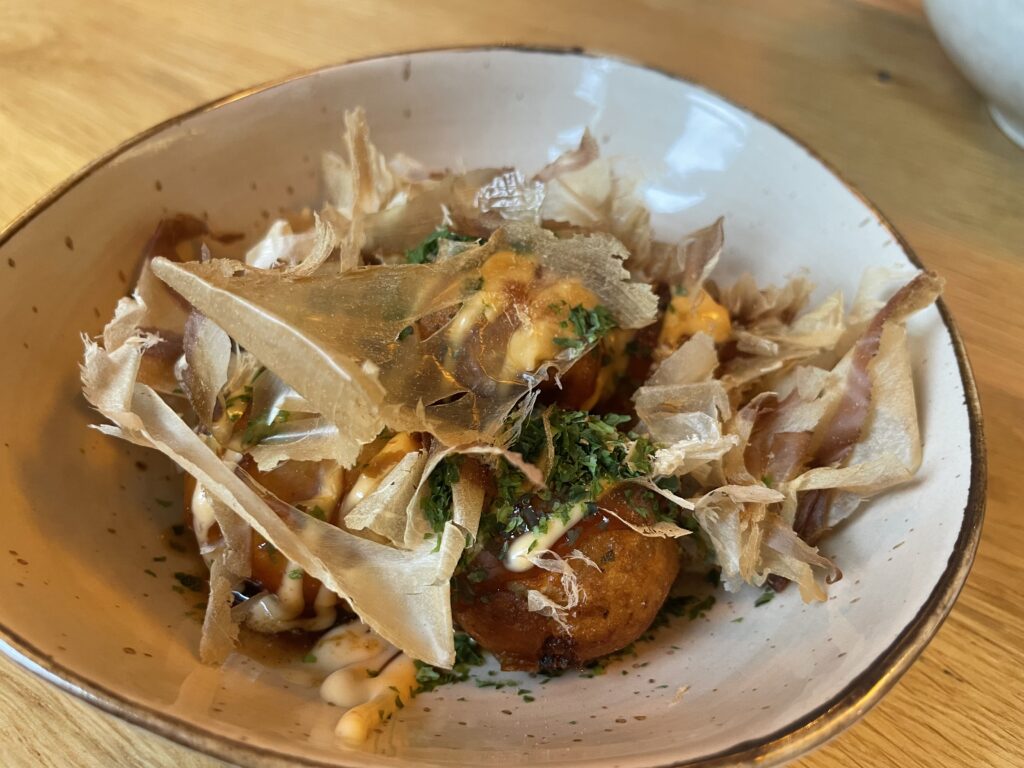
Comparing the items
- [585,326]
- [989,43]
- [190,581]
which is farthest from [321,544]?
[989,43]

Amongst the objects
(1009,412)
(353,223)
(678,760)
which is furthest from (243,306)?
(1009,412)

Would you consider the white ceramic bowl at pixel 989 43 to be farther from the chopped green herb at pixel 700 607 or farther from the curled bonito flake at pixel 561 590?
the curled bonito flake at pixel 561 590

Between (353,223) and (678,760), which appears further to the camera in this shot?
(353,223)

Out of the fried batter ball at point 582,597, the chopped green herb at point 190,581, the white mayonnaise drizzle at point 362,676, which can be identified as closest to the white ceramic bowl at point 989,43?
the fried batter ball at point 582,597

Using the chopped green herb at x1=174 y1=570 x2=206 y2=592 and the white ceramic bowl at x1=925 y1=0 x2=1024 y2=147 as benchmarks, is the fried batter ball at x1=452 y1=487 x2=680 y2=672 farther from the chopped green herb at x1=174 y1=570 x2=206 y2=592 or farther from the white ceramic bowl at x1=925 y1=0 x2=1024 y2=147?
the white ceramic bowl at x1=925 y1=0 x2=1024 y2=147

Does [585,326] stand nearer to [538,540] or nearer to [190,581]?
[538,540]

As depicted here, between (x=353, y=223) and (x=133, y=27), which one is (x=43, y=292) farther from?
(x=133, y=27)

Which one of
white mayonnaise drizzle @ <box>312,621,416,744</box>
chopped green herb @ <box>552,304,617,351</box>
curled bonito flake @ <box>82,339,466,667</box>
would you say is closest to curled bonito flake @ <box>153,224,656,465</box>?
chopped green herb @ <box>552,304,617,351</box>
